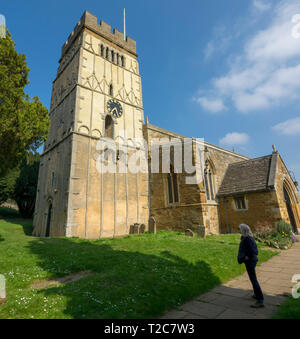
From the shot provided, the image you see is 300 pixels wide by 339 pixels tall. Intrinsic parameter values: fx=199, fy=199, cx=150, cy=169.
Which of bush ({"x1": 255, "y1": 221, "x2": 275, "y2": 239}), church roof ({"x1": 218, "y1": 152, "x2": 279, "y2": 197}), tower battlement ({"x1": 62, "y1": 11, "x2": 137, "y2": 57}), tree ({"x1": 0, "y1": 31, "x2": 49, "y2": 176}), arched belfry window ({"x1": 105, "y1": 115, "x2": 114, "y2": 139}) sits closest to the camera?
tree ({"x1": 0, "y1": 31, "x2": 49, "y2": 176})

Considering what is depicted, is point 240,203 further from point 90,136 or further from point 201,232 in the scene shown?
point 90,136

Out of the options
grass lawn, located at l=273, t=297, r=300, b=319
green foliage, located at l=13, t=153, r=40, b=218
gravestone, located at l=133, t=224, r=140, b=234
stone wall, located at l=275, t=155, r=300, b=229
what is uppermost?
green foliage, located at l=13, t=153, r=40, b=218

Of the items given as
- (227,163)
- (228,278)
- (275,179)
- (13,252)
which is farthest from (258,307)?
(227,163)

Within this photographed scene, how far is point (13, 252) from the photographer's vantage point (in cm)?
810

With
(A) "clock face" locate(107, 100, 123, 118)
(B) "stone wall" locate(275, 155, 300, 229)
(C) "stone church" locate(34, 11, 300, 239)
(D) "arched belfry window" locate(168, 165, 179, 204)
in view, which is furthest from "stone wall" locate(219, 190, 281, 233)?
(A) "clock face" locate(107, 100, 123, 118)

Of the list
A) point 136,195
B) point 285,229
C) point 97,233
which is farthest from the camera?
point 136,195

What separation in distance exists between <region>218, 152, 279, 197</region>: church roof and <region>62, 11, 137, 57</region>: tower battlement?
18278 mm

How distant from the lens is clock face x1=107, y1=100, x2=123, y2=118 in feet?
62.5

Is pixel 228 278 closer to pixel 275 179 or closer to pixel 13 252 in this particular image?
pixel 13 252

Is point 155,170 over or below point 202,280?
over

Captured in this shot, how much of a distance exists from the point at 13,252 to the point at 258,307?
28.8 feet

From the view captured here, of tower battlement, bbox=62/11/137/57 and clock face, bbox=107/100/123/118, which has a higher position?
tower battlement, bbox=62/11/137/57

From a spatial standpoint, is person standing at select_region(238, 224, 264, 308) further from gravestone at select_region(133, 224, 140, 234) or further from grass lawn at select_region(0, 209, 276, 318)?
gravestone at select_region(133, 224, 140, 234)

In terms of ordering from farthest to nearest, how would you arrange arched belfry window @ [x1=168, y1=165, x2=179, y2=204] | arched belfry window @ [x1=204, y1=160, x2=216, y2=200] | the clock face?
the clock face → arched belfry window @ [x1=204, y1=160, x2=216, y2=200] → arched belfry window @ [x1=168, y1=165, x2=179, y2=204]
